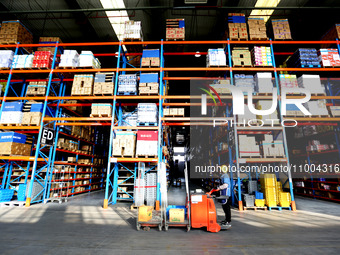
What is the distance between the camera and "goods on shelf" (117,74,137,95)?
352 inches

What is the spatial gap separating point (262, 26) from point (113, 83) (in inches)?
336

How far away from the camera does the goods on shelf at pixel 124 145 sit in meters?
8.19

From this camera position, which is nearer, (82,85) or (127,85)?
(127,85)

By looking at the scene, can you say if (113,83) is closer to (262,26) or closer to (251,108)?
(251,108)

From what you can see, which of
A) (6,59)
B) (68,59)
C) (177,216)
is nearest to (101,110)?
(68,59)

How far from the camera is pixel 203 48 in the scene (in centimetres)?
1591

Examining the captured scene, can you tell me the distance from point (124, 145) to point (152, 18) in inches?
405

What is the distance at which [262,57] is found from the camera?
9.41 meters

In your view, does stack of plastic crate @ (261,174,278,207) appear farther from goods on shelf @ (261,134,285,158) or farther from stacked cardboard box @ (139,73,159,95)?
stacked cardboard box @ (139,73,159,95)

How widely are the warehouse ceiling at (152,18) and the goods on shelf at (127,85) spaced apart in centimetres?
533

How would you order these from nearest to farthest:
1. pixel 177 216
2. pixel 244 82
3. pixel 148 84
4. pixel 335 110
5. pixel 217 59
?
pixel 177 216 < pixel 148 84 < pixel 335 110 < pixel 244 82 < pixel 217 59

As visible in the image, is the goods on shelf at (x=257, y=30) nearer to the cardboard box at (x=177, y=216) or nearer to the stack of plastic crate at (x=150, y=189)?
the stack of plastic crate at (x=150, y=189)

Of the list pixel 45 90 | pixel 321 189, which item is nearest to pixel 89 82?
pixel 45 90

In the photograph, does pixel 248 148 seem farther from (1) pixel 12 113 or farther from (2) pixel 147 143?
(1) pixel 12 113
